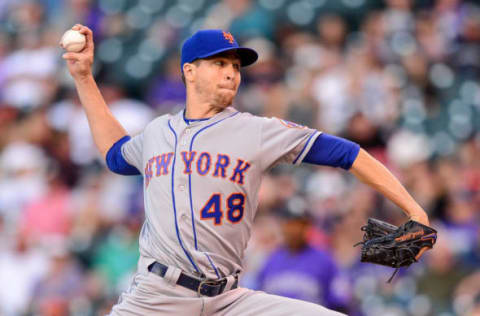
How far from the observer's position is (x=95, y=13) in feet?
40.1

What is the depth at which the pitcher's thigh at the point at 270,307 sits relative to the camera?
397cm

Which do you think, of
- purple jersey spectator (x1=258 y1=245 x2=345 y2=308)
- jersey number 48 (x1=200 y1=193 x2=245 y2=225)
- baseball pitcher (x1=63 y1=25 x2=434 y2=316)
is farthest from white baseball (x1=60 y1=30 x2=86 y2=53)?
purple jersey spectator (x1=258 y1=245 x2=345 y2=308)

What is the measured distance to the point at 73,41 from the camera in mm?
4672

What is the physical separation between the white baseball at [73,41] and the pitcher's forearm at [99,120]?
174 mm

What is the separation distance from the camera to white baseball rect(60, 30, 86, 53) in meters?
4.67

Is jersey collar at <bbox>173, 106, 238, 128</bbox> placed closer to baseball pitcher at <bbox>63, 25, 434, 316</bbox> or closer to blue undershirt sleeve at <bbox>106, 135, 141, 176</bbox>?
baseball pitcher at <bbox>63, 25, 434, 316</bbox>

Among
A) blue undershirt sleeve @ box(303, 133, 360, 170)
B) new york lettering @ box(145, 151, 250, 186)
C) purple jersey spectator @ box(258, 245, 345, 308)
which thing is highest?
blue undershirt sleeve @ box(303, 133, 360, 170)

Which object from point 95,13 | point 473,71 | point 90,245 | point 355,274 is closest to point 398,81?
point 473,71

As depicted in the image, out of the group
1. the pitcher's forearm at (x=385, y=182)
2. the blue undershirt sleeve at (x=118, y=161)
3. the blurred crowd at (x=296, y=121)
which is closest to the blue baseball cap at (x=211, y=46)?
the blue undershirt sleeve at (x=118, y=161)

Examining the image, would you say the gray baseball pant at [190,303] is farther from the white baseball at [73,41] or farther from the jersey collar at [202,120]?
the white baseball at [73,41]

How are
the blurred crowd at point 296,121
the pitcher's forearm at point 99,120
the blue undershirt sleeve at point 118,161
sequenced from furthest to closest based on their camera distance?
the blurred crowd at point 296,121
the pitcher's forearm at point 99,120
the blue undershirt sleeve at point 118,161

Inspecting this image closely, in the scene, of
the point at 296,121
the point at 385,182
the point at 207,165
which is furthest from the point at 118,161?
the point at 296,121

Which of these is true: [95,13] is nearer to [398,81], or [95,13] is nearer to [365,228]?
[398,81]

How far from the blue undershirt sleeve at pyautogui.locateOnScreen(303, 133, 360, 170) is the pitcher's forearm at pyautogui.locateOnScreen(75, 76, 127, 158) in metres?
1.15
